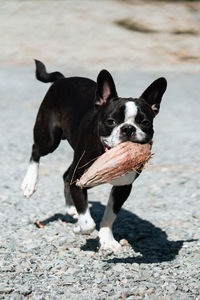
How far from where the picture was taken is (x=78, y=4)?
119 ft

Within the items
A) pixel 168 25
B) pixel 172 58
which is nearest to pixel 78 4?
pixel 168 25

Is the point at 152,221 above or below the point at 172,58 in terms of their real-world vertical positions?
above

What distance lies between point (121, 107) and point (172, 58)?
21.6m

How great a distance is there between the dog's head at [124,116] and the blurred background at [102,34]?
1717 cm

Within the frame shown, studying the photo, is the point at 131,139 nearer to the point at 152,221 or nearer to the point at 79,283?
the point at 79,283

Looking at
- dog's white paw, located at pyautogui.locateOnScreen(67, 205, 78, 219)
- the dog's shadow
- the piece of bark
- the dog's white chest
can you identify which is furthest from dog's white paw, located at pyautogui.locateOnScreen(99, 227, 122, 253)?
the piece of bark

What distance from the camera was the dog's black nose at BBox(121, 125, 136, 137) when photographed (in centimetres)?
528

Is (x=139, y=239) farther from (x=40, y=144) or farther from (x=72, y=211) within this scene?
(x=40, y=144)

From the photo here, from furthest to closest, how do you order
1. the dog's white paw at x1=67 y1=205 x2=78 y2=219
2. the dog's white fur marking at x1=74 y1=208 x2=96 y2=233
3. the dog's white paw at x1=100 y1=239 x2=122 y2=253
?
the dog's white paw at x1=67 y1=205 x2=78 y2=219 < the dog's white paw at x1=100 y1=239 x2=122 y2=253 < the dog's white fur marking at x1=74 y1=208 x2=96 y2=233

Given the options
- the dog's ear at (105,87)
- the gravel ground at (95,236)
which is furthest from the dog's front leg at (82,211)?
the dog's ear at (105,87)

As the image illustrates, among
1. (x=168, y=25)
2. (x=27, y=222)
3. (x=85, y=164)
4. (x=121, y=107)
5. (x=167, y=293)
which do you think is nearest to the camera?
(x=167, y=293)

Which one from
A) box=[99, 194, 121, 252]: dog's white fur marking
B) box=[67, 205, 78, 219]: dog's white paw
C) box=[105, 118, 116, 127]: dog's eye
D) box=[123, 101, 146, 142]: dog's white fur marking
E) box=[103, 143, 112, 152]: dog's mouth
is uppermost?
box=[123, 101, 146, 142]: dog's white fur marking

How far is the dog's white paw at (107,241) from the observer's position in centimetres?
613

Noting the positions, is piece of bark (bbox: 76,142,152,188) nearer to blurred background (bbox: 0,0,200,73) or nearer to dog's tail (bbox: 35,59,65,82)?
dog's tail (bbox: 35,59,65,82)
